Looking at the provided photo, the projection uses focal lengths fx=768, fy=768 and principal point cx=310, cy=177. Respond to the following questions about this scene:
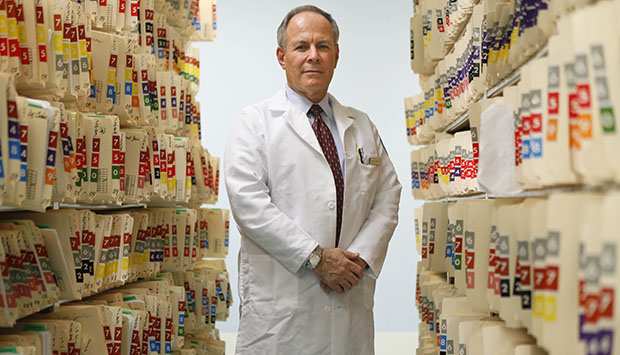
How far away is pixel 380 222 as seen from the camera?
305cm

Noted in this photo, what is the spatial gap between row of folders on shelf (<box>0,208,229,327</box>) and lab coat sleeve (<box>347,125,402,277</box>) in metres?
0.95

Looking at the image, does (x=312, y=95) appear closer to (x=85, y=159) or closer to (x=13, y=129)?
(x=85, y=159)

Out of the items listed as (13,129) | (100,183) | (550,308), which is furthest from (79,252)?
(550,308)

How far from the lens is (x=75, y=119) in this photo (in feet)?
8.88

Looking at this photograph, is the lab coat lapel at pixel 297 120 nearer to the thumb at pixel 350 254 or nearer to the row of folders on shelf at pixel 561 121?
the thumb at pixel 350 254

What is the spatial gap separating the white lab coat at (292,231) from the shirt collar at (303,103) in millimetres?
34

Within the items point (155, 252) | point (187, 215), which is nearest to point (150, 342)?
point (155, 252)

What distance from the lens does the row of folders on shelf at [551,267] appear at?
3.88 feet

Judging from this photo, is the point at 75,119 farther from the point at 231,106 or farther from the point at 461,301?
the point at 231,106

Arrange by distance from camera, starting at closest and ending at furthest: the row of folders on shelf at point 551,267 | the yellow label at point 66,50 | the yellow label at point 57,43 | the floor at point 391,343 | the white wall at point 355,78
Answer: the row of folders on shelf at point 551,267
the yellow label at point 57,43
the yellow label at point 66,50
the floor at point 391,343
the white wall at point 355,78

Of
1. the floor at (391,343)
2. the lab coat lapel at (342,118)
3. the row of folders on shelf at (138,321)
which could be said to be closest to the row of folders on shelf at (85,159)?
the row of folders on shelf at (138,321)

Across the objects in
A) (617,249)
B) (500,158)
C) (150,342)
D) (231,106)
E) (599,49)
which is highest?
(231,106)

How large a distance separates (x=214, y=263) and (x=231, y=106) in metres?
2.05

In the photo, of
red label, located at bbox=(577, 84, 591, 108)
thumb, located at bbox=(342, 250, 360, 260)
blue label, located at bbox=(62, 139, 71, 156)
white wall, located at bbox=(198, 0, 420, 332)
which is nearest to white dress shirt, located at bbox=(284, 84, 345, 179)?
thumb, located at bbox=(342, 250, 360, 260)
